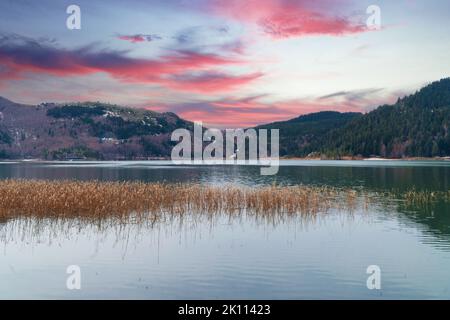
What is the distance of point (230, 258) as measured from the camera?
21328 mm

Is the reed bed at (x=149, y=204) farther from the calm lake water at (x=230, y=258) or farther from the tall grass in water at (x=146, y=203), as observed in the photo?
the calm lake water at (x=230, y=258)

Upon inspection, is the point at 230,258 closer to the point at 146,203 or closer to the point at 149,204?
the point at 149,204

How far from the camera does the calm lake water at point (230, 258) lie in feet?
53.8

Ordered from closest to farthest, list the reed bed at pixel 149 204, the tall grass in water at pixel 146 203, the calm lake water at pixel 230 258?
1. the calm lake water at pixel 230 258
2. the reed bed at pixel 149 204
3. the tall grass in water at pixel 146 203

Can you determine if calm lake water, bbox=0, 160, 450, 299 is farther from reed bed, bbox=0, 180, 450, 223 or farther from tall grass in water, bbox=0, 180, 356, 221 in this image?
tall grass in water, bbox=0, 180, 356, 221

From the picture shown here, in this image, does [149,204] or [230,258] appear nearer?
[230,258]

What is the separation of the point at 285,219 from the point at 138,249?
12742mm

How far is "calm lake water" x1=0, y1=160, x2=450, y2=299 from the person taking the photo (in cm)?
1641

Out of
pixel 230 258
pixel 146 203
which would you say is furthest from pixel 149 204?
pixel 230 258

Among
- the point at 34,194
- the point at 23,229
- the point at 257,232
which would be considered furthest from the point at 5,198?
the point at 257,232

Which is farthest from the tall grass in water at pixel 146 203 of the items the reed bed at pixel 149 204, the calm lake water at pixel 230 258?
the calm lake water at pixel 230 258

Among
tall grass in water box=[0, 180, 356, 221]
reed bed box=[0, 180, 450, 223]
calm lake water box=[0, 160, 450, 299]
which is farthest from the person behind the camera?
tall grass in water box=[0, 180, 356, 221]

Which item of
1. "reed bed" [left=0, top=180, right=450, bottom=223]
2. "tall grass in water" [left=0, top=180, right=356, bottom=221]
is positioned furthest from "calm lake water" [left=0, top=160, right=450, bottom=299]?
"tall grass in water" [left=0, top=180, right=356, bottom=221]
